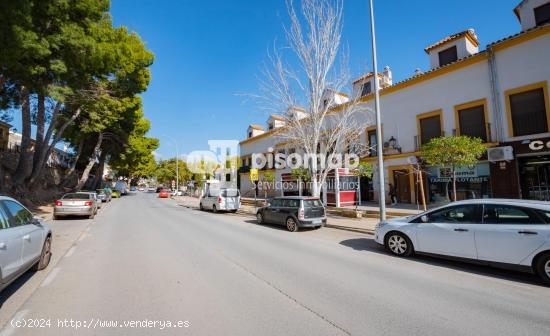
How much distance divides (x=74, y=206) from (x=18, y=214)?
1160cm

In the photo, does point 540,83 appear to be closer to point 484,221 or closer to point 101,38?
point 484,221

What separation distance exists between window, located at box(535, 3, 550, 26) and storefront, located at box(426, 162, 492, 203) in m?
7.85

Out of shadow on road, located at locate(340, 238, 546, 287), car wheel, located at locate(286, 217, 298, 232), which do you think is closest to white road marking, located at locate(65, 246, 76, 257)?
car wheel, located at locate(286, 217, 298, 232)

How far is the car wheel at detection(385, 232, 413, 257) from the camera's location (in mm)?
6842

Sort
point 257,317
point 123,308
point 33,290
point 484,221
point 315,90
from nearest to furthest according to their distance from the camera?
point 257,317
point 123,308
point 33,290
point 484,221
point 315,90

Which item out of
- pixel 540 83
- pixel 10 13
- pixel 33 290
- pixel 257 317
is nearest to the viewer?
pixel 257 317

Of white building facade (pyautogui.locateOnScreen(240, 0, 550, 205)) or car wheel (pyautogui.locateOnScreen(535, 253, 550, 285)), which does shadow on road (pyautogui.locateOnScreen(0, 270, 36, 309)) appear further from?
white building facade (pyautogui.locateOnScreen(240, 0, 550, 205))

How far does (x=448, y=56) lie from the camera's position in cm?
1786

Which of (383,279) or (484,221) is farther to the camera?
(484,221)

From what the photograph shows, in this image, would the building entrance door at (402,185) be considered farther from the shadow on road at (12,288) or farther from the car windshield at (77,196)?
the car windshield at (77,196)

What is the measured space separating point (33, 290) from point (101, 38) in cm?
1522

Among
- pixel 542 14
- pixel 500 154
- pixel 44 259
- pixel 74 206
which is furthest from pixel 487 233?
pixel 74 206

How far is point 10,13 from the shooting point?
9.25 metres

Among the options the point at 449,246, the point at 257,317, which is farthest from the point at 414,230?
the point at 257,317
